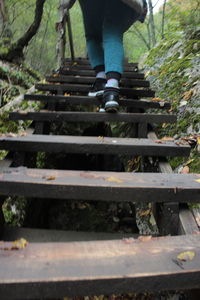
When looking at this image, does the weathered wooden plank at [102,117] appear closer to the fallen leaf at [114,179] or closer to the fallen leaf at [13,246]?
the fallen leaf at [114,179]

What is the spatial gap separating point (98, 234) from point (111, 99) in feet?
3.80

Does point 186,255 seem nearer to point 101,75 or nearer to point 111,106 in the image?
point 111,106

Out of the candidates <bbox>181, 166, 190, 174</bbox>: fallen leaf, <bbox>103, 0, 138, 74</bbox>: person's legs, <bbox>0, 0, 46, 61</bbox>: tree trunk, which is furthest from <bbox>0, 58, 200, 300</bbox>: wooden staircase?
<bbox>0, 0, 46, 61</bbox>: tree trunk

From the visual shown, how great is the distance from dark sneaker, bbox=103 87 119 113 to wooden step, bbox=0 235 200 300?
1357 mm

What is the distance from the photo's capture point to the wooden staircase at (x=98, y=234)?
794 mm

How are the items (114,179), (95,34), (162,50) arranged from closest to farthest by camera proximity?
1. (114,179)
2. (95,34)
3. (162,50)

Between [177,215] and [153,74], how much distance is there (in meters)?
3.26

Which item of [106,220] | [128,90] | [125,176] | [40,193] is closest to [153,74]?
[128,90]

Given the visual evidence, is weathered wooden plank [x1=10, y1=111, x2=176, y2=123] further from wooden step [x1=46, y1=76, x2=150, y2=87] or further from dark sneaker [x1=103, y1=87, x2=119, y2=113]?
wooden step [x1=46, y1=76, x2=150, y2=87]

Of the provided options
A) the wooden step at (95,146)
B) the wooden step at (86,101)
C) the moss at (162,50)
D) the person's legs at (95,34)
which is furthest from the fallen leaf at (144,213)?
the moss at (162,50)

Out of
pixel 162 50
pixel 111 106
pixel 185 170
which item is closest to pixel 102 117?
pixel 111 106

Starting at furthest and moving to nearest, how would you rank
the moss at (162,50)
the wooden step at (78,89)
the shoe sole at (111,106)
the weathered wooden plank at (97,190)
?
the moss at (162,50), the wooden step at (78,89), the shoe sole at (111,106), the weathered wooden plank at (97,190)

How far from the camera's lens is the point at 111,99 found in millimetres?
2158

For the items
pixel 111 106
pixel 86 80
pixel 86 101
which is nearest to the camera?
pixel 111 106
